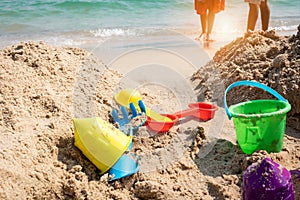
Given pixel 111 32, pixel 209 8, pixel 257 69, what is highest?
pixel 209 8

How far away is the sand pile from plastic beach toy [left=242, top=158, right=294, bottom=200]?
1.36 meters

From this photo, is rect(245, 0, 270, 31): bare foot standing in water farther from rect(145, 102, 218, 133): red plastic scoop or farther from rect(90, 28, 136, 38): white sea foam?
rect(90, 28, 136, 38): white sea foam

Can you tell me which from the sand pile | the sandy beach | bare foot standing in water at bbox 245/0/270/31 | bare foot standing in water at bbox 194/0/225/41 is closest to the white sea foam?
bare foot standing in water at bbox 194/0/225/41

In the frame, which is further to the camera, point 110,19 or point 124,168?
point 110,19

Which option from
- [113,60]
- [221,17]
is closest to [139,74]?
[113,60]

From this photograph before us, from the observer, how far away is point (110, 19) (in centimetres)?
1026

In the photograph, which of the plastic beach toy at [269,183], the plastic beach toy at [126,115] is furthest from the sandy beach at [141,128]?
the plastic beach toy at [269,183]

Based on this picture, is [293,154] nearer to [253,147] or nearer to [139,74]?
[253,147]

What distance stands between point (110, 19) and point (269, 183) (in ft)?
28.9

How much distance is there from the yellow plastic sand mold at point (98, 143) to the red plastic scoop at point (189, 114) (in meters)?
0.57

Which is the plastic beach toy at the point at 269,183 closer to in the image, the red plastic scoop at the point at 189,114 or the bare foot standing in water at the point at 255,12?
the red plastic scoop at the point at 189,114

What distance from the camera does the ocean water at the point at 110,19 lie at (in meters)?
8.74

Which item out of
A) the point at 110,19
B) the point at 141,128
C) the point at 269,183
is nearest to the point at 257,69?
the point at 141,128

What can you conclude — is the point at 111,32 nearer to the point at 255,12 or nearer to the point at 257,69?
the point at 255,12
